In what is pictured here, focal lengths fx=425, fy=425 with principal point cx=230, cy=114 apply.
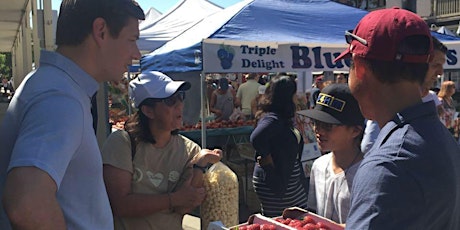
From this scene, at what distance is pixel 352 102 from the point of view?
2.58 m

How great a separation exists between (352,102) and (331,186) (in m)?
0.52

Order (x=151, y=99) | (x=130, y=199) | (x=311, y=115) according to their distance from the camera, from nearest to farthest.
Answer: (x=130, y=199)
(x=151, y=99)
(x=311, y=115)

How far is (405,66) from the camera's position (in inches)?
52.1

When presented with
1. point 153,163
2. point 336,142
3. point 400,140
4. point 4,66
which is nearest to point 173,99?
point 153,163

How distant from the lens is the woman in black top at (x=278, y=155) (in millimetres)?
3660

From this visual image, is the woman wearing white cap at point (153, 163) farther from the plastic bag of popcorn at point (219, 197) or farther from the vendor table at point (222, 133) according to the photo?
the vendor table at point (222, 133)

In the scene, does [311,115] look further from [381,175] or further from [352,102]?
[381,175]

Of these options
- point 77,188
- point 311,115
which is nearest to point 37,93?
point 77,188

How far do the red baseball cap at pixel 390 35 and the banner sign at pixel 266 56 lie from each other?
399cm

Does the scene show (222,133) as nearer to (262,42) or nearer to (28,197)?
(262,42)

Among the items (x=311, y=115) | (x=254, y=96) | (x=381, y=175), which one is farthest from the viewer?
(x=254, y=96)

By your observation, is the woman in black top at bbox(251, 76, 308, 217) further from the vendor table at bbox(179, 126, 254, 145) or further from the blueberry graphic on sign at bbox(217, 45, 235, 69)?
the vendor table at bbox(179, 126, 254, 145)

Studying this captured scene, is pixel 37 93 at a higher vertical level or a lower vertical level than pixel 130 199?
higher

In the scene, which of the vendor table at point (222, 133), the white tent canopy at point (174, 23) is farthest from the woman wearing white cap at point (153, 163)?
the white tent canopy at point (174, 23)
